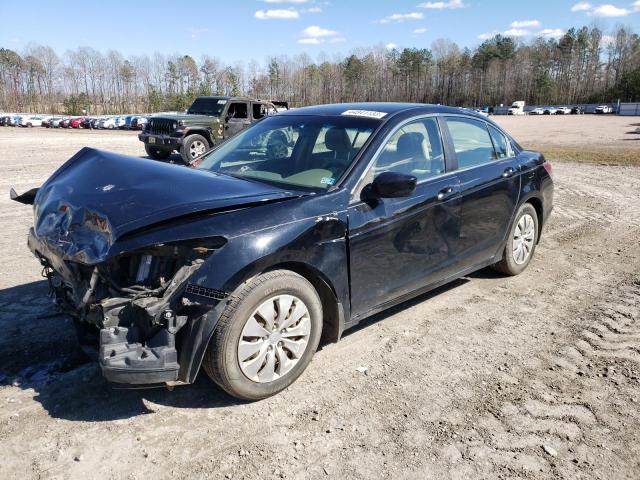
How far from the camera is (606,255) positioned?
634cm

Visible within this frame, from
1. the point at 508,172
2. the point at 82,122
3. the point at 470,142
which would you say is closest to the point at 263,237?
the point at 470,142

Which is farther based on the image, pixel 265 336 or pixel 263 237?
pixel 265 336

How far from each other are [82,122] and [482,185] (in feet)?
178

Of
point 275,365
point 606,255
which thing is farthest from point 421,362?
point 606,255

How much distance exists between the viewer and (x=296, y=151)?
4.15 metres

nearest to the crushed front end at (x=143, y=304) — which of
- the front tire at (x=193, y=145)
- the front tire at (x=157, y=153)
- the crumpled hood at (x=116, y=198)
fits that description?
the crumpled hood at (x=116, y=198)

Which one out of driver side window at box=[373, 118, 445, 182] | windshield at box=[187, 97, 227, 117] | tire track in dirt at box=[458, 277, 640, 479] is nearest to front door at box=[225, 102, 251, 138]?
windshield at box=[187, 97, 227, 117]

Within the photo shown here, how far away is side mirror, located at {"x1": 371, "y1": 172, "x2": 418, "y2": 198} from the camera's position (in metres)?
3.50

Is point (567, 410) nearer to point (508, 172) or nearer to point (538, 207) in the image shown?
point (508, 172)

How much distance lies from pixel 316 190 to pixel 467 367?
1.66 metres

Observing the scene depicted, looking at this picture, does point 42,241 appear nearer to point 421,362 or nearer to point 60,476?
point 60,476

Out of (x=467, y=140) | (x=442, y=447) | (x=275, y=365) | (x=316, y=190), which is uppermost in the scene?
(x=467, y=140)

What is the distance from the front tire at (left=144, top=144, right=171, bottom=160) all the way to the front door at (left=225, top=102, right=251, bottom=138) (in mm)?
2141

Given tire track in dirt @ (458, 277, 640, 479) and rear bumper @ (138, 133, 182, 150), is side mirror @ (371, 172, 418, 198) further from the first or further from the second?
rear bumper @ (138, 133, 182, 150)
